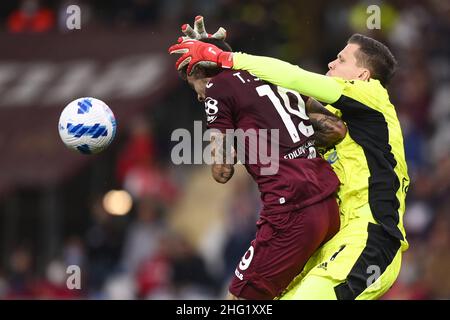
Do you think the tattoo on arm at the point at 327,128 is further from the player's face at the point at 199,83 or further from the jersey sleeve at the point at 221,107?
the player's face at the point at 199,83

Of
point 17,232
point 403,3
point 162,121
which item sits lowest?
point 17,232

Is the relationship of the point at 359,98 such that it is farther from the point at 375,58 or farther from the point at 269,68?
the point at 269,68

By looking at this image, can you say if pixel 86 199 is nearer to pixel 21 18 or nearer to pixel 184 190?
pixel 184 190

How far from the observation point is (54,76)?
16.7m

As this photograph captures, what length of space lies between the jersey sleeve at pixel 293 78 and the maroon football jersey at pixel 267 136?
0.09m

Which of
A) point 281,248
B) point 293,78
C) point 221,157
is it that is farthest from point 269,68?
point 281,248

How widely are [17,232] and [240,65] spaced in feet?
30.0

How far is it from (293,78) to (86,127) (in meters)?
1.52

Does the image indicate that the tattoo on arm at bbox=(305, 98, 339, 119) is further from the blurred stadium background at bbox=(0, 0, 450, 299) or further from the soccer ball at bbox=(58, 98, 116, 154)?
the blurred stadium background at bbox=(0, 0, 450, 299)

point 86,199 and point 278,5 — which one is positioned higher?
point 278,5

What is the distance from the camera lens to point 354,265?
730cm

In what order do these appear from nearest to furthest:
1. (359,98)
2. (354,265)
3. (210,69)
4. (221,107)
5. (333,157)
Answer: (354,265)
(221,107)
(359,98)
(210,69)
(333,157)

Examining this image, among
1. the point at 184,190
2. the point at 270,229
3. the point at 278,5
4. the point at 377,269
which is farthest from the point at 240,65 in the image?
the point at 278,5

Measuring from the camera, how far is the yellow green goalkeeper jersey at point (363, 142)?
7.41 metres
